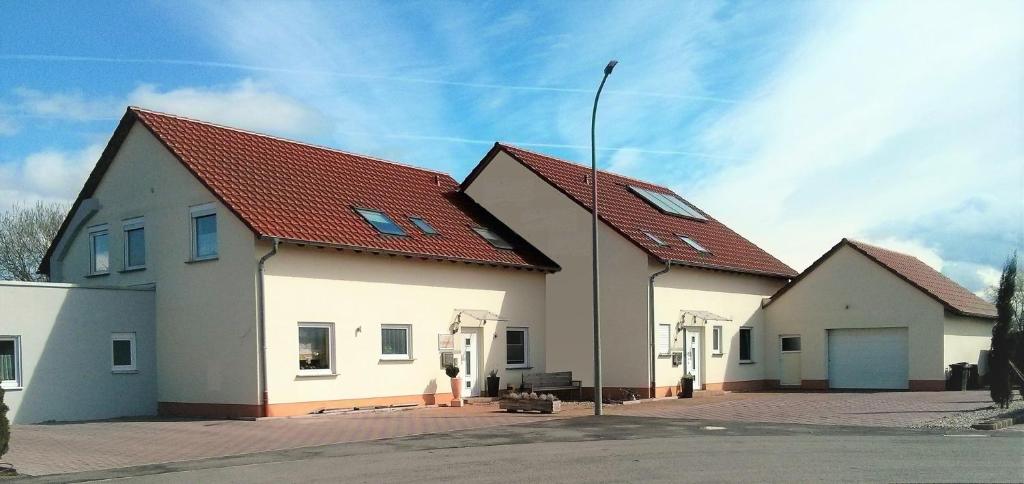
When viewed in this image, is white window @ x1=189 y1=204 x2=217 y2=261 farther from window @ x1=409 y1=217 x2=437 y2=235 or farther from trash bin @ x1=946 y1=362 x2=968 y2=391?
trash bin @ x1=946 y1=362 x2=968 y2=391

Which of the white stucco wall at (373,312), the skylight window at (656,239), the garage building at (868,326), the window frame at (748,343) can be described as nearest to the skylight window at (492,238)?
the white stucco wall at (373,312)

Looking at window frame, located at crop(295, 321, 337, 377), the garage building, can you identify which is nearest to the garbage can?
the garage building

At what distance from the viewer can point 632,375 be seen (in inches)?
1128

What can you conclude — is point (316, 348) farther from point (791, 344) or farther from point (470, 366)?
point (791, 344)

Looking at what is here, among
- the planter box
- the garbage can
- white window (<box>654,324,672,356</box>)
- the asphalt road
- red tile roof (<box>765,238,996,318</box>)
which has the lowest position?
the garbage can

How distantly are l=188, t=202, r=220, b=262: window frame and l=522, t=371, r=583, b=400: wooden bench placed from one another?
9.52 metres

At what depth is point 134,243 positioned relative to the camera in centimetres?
2578

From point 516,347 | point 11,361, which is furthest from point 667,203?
point 11,361

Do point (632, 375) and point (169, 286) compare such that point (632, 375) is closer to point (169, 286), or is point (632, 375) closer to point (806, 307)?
point (806, 307)

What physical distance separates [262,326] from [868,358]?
65.9 feet

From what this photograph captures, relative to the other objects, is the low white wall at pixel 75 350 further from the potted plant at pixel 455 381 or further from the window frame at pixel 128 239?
the potted plant at pixel 455 381

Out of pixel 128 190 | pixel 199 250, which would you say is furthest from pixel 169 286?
pixel 128 190

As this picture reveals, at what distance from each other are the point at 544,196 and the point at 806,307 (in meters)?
9.97

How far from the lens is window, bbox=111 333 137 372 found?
2395 cm
